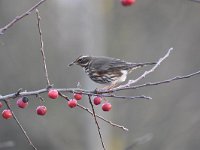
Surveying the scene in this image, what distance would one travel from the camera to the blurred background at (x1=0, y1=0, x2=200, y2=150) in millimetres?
17719

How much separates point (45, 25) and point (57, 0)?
1753 mm

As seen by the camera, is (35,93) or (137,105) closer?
(35,93)

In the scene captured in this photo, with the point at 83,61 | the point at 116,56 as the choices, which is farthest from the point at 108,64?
the point at 116,56

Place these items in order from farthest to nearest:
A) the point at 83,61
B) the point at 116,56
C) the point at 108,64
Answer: the point at 116,56 → the point at 83,61 → the point at 108,64

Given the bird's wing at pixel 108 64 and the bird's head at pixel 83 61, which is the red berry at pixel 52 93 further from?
the bird's head at pixel 83 61

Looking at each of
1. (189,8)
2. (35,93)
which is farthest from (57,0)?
(35,93)

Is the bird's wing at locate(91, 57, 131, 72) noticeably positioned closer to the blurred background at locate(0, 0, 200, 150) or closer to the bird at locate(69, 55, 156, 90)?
the bird at locate(69, 55, 156, 90)

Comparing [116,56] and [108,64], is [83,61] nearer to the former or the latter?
[108,64]

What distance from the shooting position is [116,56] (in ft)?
63.8

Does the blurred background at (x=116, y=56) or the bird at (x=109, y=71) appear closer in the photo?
the bird at (x=109, y=71)

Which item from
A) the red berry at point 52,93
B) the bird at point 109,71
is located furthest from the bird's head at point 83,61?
the red berry at point 52,93

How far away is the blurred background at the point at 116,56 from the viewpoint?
17719 millimetres

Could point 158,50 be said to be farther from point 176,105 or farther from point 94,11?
point 94,11

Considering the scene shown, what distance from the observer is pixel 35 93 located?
4.37 m
